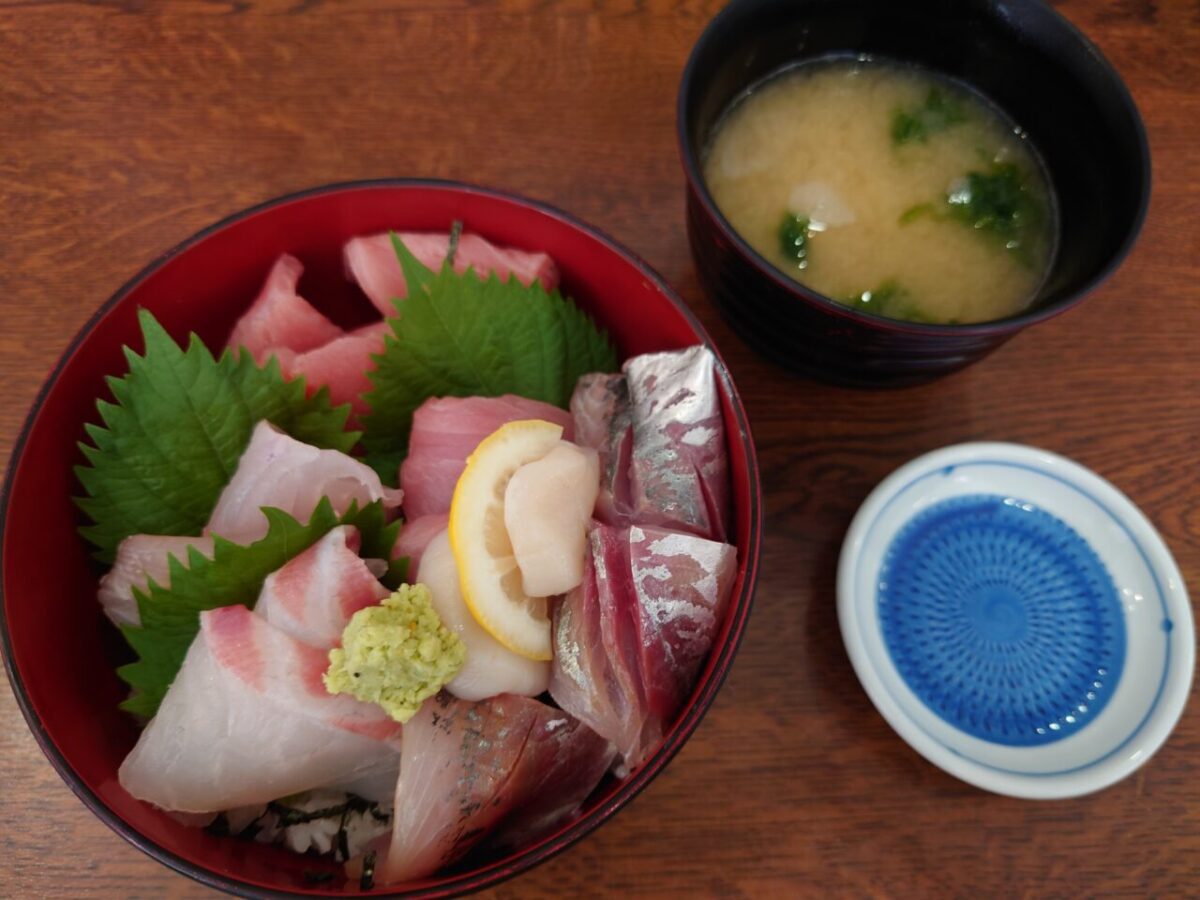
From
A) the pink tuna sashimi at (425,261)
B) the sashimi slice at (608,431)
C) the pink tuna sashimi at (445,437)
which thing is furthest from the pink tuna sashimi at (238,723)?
the pink tuna sashimi at (425,261)

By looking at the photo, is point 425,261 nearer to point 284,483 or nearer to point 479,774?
point 284,483

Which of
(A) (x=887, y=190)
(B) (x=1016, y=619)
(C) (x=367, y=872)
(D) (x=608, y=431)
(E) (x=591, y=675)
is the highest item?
(A) (x=887, y=190)

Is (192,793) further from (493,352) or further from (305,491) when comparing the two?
(493,352)

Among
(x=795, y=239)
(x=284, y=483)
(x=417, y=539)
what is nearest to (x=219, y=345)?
(x=284, y=483)

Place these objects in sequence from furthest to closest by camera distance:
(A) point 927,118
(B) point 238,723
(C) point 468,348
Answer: (A) point 927,118
(C) point 468,348
(B) point 238,723

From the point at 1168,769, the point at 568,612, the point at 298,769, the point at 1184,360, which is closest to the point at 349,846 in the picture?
the point at 298,769

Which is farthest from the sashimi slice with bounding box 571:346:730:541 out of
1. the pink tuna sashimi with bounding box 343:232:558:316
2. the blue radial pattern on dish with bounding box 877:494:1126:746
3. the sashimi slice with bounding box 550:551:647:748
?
the blue radial pattern on dish with bounding box 877:494:1126:746

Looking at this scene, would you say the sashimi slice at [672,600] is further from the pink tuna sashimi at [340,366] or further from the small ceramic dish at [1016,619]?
the pink tuna sashimi at [340,366]
